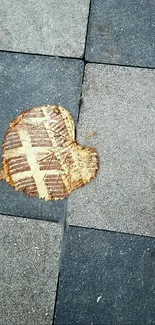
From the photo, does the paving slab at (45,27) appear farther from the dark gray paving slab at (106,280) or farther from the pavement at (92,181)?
the dark gray paving slab at (106,280)

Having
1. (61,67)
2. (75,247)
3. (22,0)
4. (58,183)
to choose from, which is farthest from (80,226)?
(22,0)

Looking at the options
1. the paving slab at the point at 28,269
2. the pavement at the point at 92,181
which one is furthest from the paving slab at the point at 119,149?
the paving slab at the point at 28,269

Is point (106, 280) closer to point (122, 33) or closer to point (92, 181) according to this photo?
point (92, 181)

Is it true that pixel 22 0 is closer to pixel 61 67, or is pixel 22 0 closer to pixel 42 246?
pixel 61 67

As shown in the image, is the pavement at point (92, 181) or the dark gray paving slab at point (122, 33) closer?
the pavement at point (92, 181)

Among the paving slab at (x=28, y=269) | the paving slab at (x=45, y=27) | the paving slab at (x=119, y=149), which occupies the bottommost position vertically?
the paving slab at (x=28, y=269)

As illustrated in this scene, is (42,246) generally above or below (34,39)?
below
